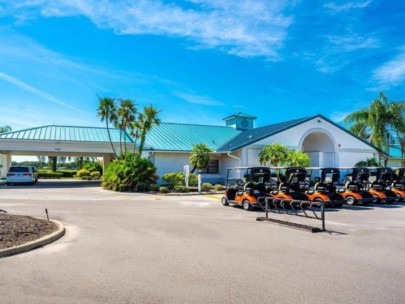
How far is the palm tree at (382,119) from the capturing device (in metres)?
29.4

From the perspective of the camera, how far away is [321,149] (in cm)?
3095

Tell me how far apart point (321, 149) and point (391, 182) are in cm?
1365

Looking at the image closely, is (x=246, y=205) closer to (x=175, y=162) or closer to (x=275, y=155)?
(x=275, y=155)

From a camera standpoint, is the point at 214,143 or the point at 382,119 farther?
the point at 214,143

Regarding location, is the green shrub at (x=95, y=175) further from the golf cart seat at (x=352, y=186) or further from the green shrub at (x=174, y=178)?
the golf cart seat at (x=352, y=186)

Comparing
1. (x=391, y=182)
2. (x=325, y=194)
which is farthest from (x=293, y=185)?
(x=391, y=182)

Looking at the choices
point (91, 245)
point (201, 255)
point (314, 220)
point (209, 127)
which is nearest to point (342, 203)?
point (314, 220)

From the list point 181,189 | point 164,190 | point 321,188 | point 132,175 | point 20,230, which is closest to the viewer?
point 20,230

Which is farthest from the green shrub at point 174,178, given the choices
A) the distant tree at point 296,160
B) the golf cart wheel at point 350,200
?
the golf cart wheel at point 350,200

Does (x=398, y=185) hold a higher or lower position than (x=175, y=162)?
lower

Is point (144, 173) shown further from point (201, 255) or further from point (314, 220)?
point (201, 255)

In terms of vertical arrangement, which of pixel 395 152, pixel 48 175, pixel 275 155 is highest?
pixel 395 152

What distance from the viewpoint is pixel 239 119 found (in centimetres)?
3759

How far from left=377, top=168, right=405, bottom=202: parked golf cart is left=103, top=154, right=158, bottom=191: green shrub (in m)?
13.6
